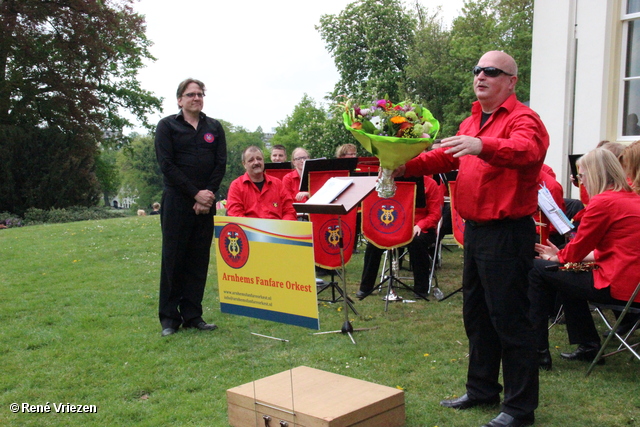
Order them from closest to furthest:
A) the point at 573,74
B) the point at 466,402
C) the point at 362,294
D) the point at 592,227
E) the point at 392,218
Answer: the point at 466,402 → the point at 592,227 → the point at 392,218 → the point at 362,294 → the point at 573,74

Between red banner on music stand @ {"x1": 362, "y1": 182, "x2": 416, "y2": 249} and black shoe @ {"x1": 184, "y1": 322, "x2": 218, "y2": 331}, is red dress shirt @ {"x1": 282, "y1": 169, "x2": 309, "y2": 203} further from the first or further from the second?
black shoe @ {"x1": 184, "y1": 322, "x2": 218, "y2": 331}

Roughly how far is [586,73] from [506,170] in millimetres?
6402

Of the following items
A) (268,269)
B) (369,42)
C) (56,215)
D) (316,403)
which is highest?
(369,42)

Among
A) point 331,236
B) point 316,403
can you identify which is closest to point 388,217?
point 331,236

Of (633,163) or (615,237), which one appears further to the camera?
(633,163)

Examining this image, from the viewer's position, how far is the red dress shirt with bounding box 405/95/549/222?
309cm

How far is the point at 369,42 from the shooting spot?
145ft

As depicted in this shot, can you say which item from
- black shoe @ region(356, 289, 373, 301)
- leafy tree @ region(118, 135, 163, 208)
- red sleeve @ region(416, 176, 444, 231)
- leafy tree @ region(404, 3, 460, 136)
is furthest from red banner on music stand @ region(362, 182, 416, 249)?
leafy tree @ region(118, 135, 163, 208)

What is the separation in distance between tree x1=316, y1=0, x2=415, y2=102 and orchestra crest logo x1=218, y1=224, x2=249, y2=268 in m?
40.7

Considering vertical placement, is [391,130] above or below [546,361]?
above

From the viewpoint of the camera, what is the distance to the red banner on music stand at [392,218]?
741 centimetres

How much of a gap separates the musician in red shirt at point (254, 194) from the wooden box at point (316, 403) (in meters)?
3.26

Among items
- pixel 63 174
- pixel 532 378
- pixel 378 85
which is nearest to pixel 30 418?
pixel 532 378

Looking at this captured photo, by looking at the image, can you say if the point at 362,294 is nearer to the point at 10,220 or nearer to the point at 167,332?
the point at 167,332
